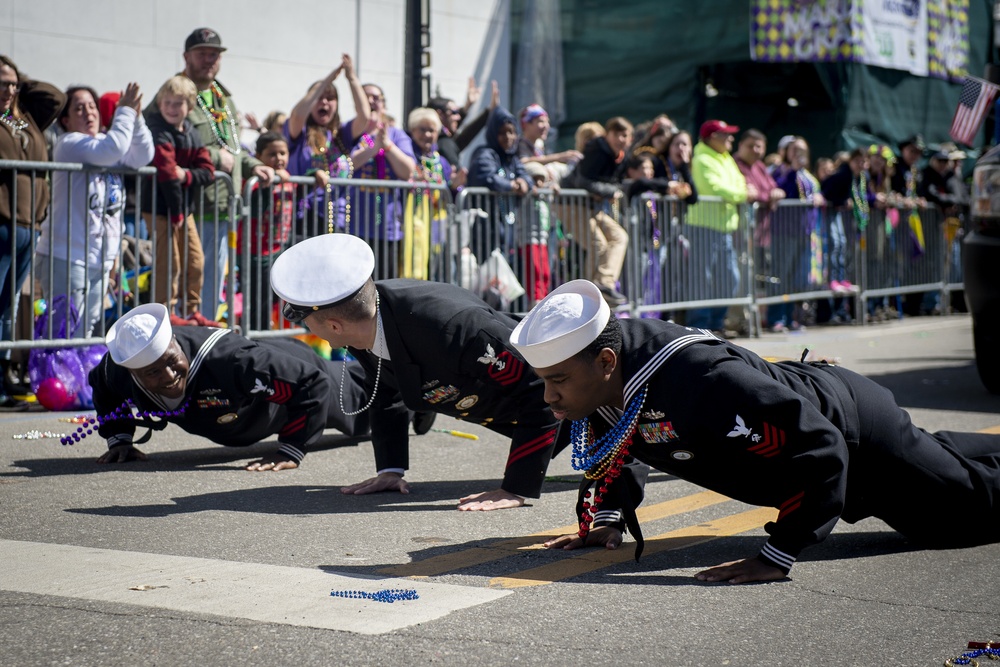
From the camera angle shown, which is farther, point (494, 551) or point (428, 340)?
point (428, 340)

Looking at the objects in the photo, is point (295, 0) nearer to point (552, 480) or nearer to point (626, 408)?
point (552, 480)

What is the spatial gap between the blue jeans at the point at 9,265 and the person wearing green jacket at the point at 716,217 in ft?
22.9

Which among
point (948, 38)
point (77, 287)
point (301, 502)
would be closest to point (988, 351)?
point (301, 502)

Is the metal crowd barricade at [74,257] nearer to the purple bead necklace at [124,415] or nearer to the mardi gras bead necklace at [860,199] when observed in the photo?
the purple bead necklace at [124,415]

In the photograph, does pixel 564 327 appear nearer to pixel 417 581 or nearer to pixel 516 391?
pixel 417 581

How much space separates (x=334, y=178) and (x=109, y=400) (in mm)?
3865

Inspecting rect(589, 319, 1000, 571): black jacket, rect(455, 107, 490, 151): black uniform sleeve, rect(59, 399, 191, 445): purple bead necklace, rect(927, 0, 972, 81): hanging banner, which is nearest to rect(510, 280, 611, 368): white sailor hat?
rect(589, 319, 1000, 571): black jacket

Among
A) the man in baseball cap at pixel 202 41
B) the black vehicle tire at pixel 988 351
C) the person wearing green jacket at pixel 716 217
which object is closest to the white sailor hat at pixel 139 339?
the man in baseball cap at pixel 202 41

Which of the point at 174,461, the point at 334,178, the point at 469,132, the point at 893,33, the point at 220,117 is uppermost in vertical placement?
the point at 893,33

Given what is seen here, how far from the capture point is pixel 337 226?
10.3 m

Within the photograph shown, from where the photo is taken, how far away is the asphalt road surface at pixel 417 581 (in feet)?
12.1

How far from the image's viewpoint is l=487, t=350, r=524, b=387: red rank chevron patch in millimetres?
5703

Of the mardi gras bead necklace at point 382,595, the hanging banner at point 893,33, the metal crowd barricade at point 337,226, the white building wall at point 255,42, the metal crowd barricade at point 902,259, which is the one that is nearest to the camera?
the mardi gras bead necklace at point 382,595

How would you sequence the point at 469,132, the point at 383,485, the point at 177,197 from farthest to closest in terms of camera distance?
the point at 469,132
the point at 177,197
the point at 383,485
